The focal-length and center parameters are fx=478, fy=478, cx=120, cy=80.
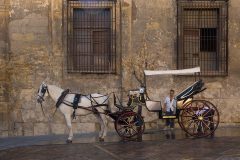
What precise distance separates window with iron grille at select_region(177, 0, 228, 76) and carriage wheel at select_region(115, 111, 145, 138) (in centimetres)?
306

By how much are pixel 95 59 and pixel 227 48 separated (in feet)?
13.4

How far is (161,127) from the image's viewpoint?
14633 millimetres

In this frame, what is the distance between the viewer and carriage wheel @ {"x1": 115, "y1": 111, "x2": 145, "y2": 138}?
12.2 metres

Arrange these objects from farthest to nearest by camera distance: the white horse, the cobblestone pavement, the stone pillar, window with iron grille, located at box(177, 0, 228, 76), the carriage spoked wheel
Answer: window with iron grille, located at box(177, 0, 228, 76)
the stone pillar
the white horse
the carriage spoked wheel
the cobblestone pavement

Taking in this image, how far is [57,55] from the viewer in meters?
14.5

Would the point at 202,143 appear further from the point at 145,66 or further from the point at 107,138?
the point at 145,66

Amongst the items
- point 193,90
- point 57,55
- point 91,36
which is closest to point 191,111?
point 193,90

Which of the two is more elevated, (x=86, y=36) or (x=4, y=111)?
(x=86, y=36)

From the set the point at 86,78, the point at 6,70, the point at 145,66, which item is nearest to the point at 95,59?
the point at 86,78

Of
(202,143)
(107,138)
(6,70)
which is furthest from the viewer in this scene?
(6,70)

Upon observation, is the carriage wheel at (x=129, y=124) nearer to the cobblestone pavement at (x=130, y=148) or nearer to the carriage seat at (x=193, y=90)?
the cobblestone pavement at (x=130, y=148)

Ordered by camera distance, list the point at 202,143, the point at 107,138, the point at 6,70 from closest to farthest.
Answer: the point at 202,143, the point at 107,138, the point at 6,70

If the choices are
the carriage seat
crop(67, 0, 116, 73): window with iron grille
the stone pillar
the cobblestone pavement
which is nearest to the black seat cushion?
the carriage seat

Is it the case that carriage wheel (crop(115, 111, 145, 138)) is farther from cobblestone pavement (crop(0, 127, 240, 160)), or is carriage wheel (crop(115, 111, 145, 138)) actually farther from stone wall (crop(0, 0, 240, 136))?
stone wall (crop(0, 0, 240, 136))
